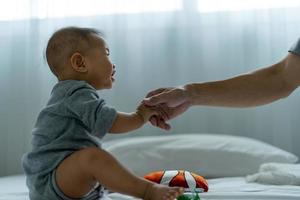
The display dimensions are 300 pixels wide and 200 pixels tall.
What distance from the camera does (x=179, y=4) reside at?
2160mm

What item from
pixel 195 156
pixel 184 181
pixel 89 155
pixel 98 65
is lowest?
pixel 195 156

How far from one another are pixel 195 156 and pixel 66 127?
76 cm

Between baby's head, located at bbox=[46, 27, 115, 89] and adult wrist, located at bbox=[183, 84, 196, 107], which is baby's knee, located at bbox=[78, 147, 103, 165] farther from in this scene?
adult wrist, located at bbox=[183, 84, 196, 107]

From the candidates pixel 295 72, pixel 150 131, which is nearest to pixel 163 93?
pixel 295 72

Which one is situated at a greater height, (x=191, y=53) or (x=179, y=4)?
(x=179, y=4)

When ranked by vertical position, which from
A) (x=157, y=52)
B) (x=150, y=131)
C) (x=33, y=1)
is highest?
(x=33, y=1)

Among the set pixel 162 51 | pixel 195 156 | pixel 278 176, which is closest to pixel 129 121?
pixel 278 176

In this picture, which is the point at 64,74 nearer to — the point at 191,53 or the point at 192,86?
the point at 192,86

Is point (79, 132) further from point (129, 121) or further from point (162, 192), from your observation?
point (162, 192)

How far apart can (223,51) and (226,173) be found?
2.13 ft

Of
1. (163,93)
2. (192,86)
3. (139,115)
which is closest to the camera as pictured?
(139,115)

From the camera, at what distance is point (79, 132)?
42.1 inches

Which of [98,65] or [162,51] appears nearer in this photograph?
[98,65]

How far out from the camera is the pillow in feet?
5.61
